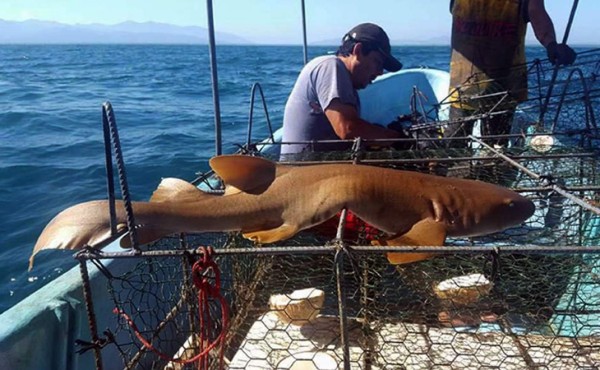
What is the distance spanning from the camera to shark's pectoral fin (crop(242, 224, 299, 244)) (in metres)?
2.40

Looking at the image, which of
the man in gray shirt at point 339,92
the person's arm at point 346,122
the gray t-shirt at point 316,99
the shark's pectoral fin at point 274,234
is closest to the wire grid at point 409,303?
the shark's pectoral fin at point 274,234

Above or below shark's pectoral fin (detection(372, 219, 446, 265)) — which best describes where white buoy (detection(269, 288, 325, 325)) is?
below

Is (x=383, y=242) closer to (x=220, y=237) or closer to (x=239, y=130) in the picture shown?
(x=220, y=237)

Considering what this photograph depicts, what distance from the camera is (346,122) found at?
4.26 metres

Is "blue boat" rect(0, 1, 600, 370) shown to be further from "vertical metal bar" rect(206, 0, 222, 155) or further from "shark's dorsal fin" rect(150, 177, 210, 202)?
"vertical metal bar" rect(206, 0, 222, 155)

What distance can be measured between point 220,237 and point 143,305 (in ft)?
1.98

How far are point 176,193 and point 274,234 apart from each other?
450 millimetres

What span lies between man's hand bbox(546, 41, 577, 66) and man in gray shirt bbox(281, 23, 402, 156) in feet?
4.16

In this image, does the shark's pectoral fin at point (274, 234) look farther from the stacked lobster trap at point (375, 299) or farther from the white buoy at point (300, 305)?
the white buoy at point (300, 305)

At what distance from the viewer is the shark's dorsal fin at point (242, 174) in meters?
2.48

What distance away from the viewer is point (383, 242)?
8.62 ft

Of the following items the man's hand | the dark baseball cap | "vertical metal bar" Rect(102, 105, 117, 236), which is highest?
the dark baseball cap

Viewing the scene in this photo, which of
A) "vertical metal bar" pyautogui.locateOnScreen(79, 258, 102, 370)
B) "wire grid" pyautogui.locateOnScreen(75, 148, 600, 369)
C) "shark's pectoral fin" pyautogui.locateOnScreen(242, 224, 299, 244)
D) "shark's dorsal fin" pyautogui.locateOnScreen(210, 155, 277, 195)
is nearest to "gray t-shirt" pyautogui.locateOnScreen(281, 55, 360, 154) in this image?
"wire grid" pyautogui.locateOnScreen(75, 148, 600, 369)

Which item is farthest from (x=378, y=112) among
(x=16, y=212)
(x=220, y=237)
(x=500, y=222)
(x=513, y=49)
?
(x=500, y=222)
